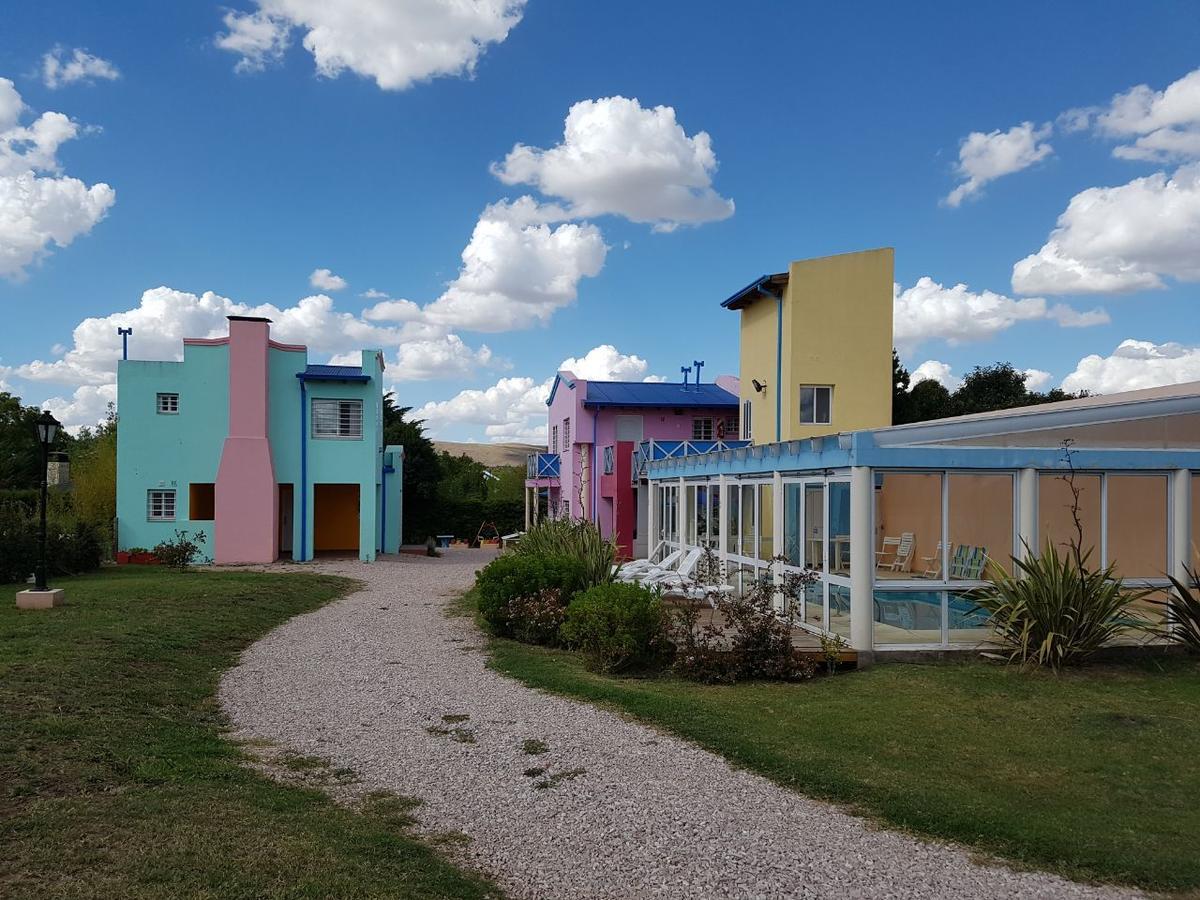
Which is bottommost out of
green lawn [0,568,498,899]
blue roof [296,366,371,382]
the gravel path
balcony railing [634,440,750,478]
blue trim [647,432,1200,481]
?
the gravel path

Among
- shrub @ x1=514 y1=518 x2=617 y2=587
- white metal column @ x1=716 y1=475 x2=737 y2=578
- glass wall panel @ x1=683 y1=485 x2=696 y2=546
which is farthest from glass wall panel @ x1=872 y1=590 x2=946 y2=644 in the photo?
glass wall panel @ x1=683 y1=485 x2=696 y2=546

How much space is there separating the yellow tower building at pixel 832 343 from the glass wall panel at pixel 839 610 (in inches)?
422

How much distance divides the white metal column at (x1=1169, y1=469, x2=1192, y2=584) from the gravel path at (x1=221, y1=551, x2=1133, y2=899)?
7.32 m

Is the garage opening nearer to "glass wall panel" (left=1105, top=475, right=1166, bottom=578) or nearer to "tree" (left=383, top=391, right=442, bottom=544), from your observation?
"tree" (left=383, top=391, right=442, bottom=544)

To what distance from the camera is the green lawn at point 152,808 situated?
4211mm

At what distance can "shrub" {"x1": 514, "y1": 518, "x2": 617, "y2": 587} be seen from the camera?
14328 mm

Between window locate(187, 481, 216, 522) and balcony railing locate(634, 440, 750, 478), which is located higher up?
balcony railing locate(634, 440, 750, 478)

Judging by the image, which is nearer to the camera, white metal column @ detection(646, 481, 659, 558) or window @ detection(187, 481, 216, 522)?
white metal column @ detection(646, 481, 659, 558)

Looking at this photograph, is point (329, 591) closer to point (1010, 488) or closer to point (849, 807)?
point (1010, 488)

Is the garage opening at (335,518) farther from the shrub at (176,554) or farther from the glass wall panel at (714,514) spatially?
the glass wall panel at (714,514)

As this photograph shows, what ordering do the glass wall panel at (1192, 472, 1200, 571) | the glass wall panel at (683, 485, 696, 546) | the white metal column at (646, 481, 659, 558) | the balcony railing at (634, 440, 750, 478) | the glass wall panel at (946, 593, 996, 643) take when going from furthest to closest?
the balcony railing at (634, 440, 750, 478)
the white metal column at (646, 481, 659, 558)
the glass wall panel at (683, 485, 696, 546)
the glass wall panel at (1192, 472, 1200, 571)
the glass wall panel at (946, 593, 996, 643)

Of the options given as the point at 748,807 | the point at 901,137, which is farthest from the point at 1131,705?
the point at 901,137

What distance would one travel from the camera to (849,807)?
586 centimetres

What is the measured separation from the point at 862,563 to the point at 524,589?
5.02m
